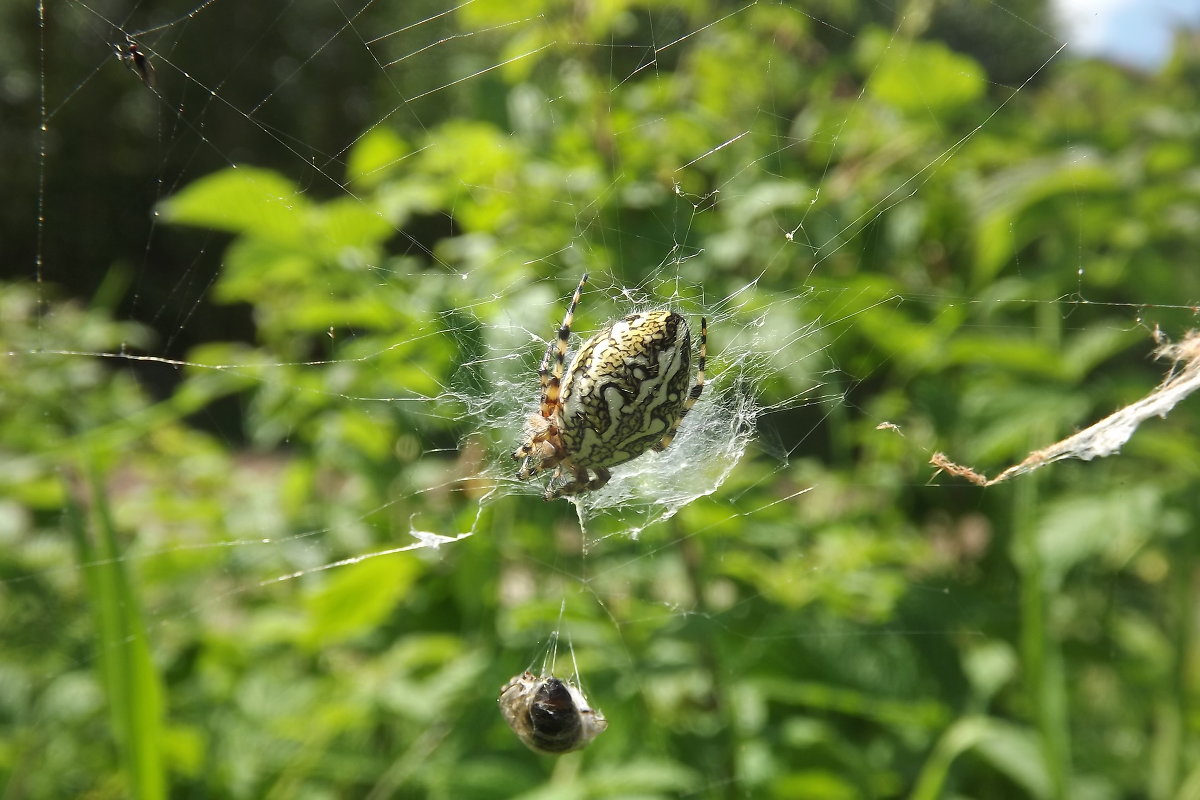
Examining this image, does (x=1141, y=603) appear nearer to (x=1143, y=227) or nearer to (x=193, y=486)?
(x=1143, y=227)

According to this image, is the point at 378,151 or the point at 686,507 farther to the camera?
the point at 378,151

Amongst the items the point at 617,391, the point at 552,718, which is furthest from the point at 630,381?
the point at 552,718

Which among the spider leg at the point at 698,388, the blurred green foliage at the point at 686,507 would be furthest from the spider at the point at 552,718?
the spider leg at the point at 698,388

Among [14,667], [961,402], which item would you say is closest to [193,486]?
[14,667]

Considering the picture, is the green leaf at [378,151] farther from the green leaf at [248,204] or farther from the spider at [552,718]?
the spider at [552,718]

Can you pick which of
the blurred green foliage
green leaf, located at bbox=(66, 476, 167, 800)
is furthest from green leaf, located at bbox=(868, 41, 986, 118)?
green leaf, located at bbox=(66, 476, 167, 800)

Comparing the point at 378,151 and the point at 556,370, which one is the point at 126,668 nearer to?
the point at 556,370

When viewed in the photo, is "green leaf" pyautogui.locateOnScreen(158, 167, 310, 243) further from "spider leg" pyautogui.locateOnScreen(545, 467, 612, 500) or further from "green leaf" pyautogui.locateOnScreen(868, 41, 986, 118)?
"green leaf" pyautogui.locateOnScreen(868, 41, 986, 118)
